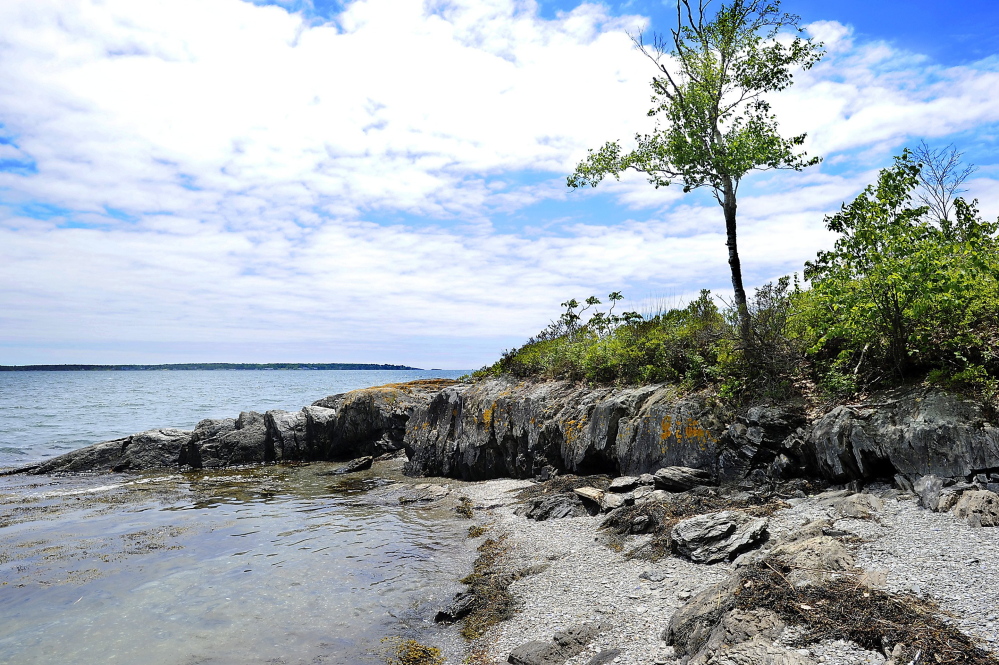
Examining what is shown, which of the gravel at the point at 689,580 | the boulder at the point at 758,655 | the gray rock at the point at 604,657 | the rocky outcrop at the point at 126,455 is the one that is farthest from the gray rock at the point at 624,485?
the rocky outcrop at the point at 126,455

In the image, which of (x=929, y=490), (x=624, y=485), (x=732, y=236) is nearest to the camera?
(x=929, y=490)

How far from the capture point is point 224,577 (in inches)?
395

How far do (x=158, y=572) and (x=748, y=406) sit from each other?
40.6ft

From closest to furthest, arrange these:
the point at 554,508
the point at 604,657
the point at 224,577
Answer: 1. the point at 604,657
2. the point at 224,577
3. the point at 554,508

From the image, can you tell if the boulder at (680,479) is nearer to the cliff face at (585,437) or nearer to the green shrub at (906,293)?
the cliff face at (585,437)

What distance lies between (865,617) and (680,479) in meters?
5.76

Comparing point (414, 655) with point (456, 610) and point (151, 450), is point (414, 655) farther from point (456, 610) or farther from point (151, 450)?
point (151, 450)

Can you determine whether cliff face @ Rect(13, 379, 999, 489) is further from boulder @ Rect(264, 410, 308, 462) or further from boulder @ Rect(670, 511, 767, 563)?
boulder @ Rect(670, 511, 767, 563)

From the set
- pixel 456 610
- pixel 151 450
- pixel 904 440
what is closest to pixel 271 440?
pixel 151 450

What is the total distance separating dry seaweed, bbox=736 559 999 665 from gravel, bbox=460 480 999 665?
0.15m

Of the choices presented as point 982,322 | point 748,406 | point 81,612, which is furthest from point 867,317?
point 81,612

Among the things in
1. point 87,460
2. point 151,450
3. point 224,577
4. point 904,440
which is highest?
point 904,440

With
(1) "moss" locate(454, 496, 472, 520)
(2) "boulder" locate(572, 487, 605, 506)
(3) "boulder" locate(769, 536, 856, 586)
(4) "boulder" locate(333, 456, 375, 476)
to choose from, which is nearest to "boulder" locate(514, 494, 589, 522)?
(2) "boulder" locate(572, 487, 605, 506)

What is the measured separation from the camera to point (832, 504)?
8.06 meters
